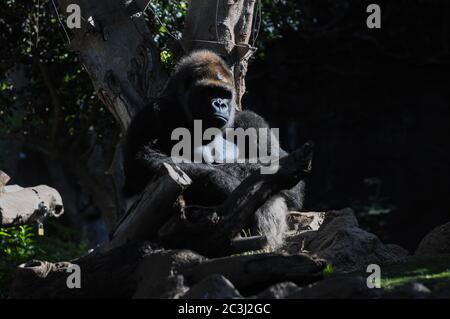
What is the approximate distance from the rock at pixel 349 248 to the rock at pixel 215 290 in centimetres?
153

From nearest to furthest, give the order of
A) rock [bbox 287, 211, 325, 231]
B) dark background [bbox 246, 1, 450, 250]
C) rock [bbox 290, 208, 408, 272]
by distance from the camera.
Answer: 1. rock [bbox 290, 208, 408, 272]
2. rock [bbox 287, 211, 325, 231]
3. dark background [bbox 246, 1, 450, 250]

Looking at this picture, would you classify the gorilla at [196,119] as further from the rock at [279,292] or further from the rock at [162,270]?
the rock at [279,292]

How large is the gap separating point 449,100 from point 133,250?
8.25m

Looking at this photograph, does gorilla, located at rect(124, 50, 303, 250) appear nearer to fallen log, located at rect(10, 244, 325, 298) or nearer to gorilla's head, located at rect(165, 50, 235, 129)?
gorilla's head, located at rect(165, 50, 235, 129)

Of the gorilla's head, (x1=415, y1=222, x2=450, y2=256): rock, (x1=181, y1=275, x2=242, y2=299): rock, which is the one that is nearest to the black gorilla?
the gorilla's head

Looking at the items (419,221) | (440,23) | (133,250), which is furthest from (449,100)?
(133,250)

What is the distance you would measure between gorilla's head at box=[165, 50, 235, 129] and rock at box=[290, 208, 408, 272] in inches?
49.3

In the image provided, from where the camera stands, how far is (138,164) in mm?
5633

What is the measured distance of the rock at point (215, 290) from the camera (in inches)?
128

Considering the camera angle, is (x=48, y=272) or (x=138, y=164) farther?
(x=138, y=164)

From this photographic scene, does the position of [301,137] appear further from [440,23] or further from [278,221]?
[278,221]

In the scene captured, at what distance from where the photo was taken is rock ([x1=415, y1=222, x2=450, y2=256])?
5089mm

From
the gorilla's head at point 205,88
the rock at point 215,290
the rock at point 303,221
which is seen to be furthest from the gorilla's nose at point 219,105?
the rock at point 215,290
